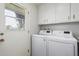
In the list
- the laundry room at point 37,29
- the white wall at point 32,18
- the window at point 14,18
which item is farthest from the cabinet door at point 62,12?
the window at point 14,18

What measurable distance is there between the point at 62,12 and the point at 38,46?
1414 millimetres

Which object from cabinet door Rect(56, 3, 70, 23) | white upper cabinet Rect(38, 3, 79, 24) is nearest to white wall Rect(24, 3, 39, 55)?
white upper cabinet Rect(38, 3, 79, 24)

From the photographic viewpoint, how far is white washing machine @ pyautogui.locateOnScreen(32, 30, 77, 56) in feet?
5.50

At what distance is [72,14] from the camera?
224cm

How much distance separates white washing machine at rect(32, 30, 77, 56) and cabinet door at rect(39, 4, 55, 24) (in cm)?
48

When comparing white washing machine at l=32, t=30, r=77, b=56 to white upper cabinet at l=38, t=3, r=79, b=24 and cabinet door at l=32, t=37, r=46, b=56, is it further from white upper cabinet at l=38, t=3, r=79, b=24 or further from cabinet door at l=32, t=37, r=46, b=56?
white upper cabinet at l=38, t=3, r=79, b=24

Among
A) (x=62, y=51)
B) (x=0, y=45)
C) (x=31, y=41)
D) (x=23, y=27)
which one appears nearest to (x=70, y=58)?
(x=62, y=51)

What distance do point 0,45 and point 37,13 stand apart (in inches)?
88.0

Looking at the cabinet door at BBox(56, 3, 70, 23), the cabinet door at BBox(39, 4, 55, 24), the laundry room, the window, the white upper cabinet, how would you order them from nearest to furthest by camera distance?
the laundry room, the window, the white upper cabinet, the cabinet door at BBox(56, 3, 70, 23), the cabinet door at BBox(39, 4, 55, 24)

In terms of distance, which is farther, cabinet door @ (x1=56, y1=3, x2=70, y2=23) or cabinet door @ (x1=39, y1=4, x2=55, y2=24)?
cabinet door @ (x1=39, y1=4, x2=55, y2=24)

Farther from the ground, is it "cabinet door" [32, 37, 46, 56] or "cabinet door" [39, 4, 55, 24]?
"cabinet door" [39, 4, 55, 24]

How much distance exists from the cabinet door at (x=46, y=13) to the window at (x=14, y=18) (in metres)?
0.92

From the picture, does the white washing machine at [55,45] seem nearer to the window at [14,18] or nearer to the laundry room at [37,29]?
the laundry room at [37,29]

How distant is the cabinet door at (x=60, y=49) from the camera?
1677mm
